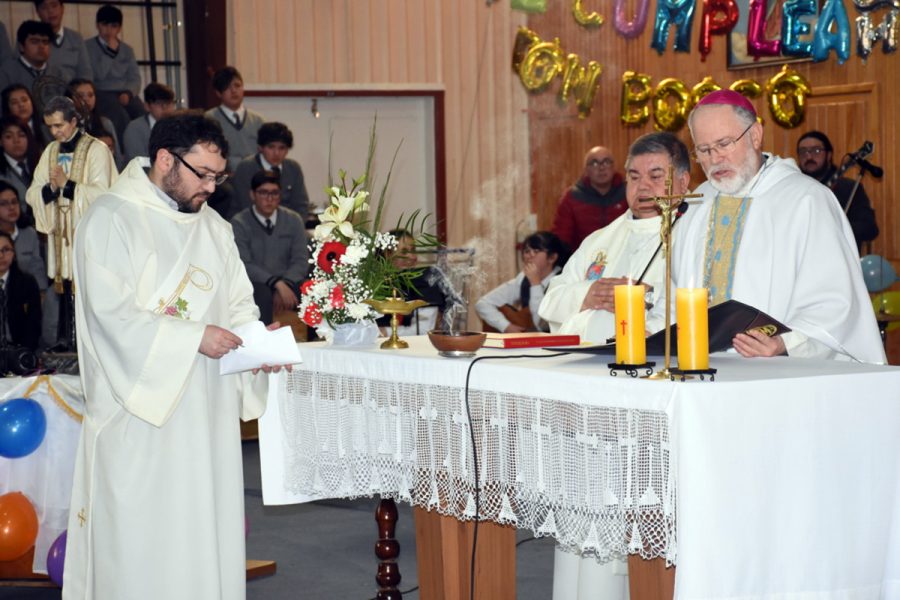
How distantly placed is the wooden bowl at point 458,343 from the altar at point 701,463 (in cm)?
8

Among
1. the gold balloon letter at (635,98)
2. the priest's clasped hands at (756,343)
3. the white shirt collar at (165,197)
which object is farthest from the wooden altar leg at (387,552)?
the gold balloon letter at (635,98)

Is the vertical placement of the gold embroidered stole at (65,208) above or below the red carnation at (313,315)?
→ above

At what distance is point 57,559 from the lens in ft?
16.9

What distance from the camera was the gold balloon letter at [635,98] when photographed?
445 inches

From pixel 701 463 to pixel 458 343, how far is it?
40.3 inches

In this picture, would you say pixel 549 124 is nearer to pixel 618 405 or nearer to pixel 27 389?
pixel 27 389

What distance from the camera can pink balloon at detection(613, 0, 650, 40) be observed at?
11.1 meters

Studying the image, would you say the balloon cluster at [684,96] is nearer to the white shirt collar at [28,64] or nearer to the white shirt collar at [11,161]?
the white shirt collar at [28,64]

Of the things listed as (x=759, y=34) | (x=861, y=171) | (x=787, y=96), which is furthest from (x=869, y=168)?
(x=759, y=34)

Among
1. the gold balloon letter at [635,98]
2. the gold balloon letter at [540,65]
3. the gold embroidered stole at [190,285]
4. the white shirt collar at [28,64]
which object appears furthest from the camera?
the gold balloon letter at [540,65]

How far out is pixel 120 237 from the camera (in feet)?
13.0

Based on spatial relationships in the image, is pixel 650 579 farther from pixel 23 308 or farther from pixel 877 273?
pixel 23 308

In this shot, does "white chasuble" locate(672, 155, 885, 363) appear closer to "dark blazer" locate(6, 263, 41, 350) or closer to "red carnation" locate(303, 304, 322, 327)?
"red carnation" locate(303, 304, 322, 327)

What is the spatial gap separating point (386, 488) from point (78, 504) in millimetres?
959
